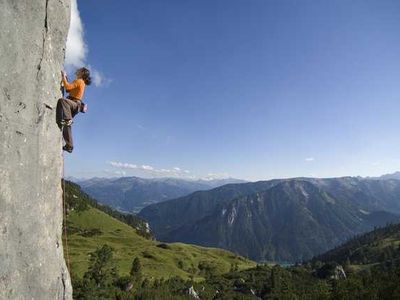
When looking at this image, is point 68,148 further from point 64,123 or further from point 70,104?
point 70,104

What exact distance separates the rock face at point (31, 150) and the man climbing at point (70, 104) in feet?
1.37

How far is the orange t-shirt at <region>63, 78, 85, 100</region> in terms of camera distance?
16.6m

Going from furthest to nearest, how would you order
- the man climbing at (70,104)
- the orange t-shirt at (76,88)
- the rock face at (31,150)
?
the orange t-shirt at (76,88) → the man climbing at (70,104) → the rock face at (31,150)

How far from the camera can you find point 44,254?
14242 millimetres

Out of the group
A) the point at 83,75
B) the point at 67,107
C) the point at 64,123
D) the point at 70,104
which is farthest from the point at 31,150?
the point at 83,75

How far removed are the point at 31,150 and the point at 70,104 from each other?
10.1 feet

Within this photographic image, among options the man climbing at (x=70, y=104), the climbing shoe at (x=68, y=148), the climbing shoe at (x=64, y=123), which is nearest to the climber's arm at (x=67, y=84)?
the man climbing at (x=70, y=104)

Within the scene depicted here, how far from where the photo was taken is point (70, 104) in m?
15.9

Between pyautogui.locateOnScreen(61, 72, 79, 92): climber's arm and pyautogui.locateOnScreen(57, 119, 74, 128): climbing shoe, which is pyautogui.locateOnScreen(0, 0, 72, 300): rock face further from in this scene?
pyautogui.locateOnScreen(61, 72, 79, 92): climber's arm

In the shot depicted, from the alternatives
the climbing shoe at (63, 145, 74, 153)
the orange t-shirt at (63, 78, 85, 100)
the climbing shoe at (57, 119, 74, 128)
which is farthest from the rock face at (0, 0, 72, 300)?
the orange t-shirt at (63, 78, 85, 100)

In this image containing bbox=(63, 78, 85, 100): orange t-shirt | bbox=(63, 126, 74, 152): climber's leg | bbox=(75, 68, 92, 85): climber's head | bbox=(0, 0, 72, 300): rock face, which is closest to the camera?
bbox=(0, 0, 72, 300): rock face

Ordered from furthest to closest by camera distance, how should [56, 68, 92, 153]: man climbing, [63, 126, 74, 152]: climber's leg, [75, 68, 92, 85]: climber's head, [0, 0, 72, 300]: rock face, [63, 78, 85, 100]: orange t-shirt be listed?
1. [75, 68, 92, 85]: climber's head
2. [63, 78, 85, 100]: orange t-shirt
3. [63, 126, 74, 152]: climber's leg
4. [56, 68, 92, 153]: man climbing
5. [0, 0, 72, 300]: rock face

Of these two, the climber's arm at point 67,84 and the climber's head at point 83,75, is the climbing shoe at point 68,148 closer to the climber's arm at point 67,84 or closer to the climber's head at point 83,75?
the climber's arm at point 67,84

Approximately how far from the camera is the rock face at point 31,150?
12.4m
